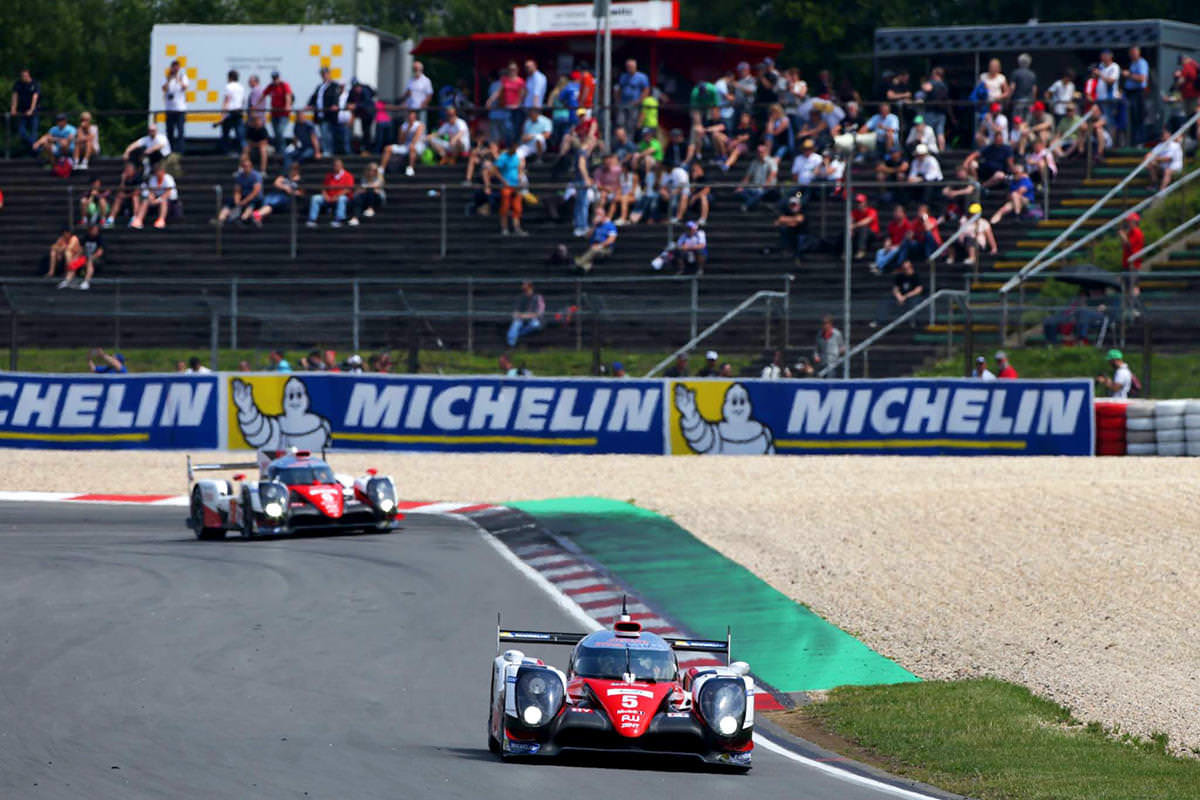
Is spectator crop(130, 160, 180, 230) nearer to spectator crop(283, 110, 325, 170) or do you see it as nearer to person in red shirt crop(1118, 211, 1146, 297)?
spectator crop(283, 110, 325, 170)

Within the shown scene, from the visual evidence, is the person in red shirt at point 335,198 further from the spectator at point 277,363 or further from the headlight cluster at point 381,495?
the headlight cluster at point 381,495

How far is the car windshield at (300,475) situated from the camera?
21.8 m

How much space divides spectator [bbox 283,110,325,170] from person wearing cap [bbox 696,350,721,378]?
12939mm

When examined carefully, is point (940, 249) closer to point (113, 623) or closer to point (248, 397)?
point (248, 397)

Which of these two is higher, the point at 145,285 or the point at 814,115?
the point at 814,115

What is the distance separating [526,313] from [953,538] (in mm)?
12214

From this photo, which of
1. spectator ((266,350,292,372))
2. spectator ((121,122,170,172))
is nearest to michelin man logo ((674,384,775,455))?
spectator ((266,350,292,372))

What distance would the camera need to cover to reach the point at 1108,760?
38.6 ft

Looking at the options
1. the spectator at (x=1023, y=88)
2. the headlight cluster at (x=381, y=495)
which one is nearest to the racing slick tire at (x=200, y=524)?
the headlight cluster at (x=381, y=495)

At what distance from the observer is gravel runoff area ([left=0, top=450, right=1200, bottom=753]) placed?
1530 centimetres

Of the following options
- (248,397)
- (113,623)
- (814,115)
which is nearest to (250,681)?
(113,623)

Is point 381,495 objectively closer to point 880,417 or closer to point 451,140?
point 880,417

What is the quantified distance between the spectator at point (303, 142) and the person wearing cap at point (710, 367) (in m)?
12.9

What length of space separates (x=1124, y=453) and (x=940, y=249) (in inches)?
241
